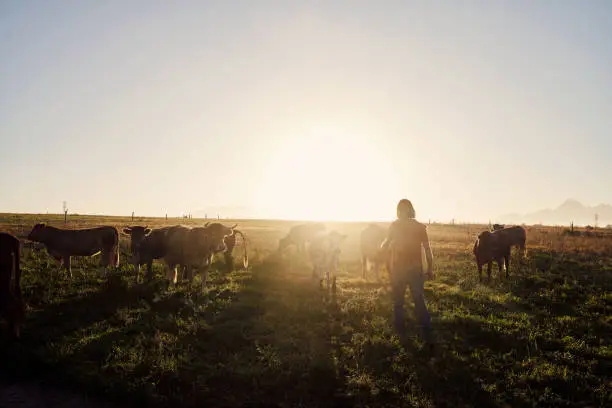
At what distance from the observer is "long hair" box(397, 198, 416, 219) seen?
398 inches

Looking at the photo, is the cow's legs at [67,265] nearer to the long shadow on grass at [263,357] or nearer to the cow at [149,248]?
the cow at [149,248]

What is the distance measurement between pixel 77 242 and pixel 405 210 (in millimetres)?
14484


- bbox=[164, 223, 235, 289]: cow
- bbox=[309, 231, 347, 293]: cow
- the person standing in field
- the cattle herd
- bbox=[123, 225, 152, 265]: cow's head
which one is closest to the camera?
the person standing in field

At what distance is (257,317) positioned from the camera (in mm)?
11539

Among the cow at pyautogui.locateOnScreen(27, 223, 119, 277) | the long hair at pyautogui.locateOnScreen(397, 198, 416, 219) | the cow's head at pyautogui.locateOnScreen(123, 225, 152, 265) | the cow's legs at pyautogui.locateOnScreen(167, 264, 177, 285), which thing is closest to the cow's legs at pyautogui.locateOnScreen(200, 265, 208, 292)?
the cow's legs at pyautogui.locateOnScreen(167, 264, 177, 285)

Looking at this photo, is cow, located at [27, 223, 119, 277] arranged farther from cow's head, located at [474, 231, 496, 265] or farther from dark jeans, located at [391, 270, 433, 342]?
cow's head, located at [474, 231, 496, 265]

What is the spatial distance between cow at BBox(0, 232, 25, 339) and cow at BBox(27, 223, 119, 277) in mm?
7961

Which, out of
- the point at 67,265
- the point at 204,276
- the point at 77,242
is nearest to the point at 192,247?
the point at 204,276

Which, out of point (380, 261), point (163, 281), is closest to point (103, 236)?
point (163, 281)

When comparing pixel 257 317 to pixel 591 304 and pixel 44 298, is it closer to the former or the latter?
pixel 44 298

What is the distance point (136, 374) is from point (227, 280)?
9.23 m

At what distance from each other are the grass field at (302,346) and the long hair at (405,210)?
3.08 metres

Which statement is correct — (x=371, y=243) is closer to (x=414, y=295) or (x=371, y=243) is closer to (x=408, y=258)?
(x=414, y=295)

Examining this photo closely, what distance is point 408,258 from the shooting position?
996cm
